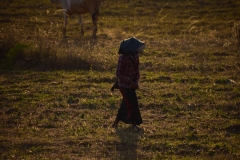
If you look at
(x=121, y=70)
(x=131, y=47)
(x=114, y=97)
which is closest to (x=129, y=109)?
(x=121, y=70)

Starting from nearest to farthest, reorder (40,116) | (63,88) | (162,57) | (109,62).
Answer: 1. (40,116)
2. (63,88)
3. (109,62)
4. (162,57)

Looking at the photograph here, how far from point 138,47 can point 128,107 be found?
3.07 ft

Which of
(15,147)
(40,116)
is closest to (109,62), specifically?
(40,116)

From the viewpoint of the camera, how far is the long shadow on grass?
546 cm

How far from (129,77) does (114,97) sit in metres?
1.82

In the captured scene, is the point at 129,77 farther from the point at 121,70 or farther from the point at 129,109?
the point at 129,109

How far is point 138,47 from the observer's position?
5.98m

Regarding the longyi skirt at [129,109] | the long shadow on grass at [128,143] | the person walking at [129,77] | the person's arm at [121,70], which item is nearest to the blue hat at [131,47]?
the person walking at [129,77]

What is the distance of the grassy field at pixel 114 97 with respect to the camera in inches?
225

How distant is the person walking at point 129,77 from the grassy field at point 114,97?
239 mm

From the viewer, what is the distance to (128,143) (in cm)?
583

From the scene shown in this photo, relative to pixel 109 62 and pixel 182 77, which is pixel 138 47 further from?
pixel 109 62

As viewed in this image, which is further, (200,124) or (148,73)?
(148,73)

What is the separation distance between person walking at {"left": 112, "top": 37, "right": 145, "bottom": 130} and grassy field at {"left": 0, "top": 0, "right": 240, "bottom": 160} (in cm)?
24
